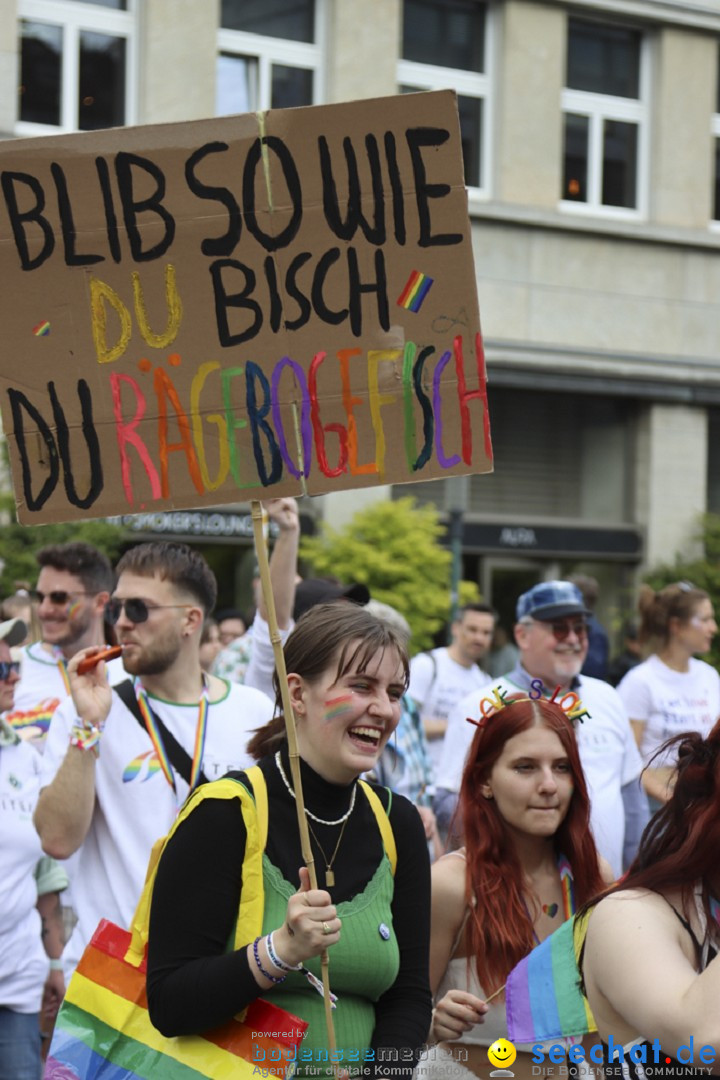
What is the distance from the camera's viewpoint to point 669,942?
2746mm

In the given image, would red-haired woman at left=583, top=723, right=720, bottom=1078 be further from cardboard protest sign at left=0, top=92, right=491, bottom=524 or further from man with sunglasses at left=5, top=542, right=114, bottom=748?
man with sunglasses at left=5, top=542, right=114, bottom=748

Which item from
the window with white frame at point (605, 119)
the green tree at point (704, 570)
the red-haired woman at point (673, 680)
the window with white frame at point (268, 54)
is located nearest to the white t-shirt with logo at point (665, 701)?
the red-haired woman at point (673, 680)

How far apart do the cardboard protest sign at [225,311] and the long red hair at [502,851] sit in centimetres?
104

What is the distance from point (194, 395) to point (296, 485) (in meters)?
0.30

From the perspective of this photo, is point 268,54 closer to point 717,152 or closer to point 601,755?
point 717,152

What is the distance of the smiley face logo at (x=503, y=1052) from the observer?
3.81 meters

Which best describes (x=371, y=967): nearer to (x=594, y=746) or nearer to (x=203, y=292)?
(x=203, y=292)

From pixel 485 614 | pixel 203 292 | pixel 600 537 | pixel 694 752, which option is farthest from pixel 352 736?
pixel 600 537

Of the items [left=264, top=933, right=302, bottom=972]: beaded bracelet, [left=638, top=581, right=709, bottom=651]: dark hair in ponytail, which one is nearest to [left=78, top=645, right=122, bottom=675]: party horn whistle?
[left=264, top=933, right=302, bottom=972]: beaded bracelet

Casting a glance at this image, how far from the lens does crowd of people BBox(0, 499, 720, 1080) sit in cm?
293

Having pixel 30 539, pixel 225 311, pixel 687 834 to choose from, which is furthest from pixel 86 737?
pixel 30 539

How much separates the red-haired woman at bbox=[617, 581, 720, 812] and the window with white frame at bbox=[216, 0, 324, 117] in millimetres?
11118

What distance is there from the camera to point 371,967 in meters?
3.36

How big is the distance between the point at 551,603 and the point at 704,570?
13.4m
